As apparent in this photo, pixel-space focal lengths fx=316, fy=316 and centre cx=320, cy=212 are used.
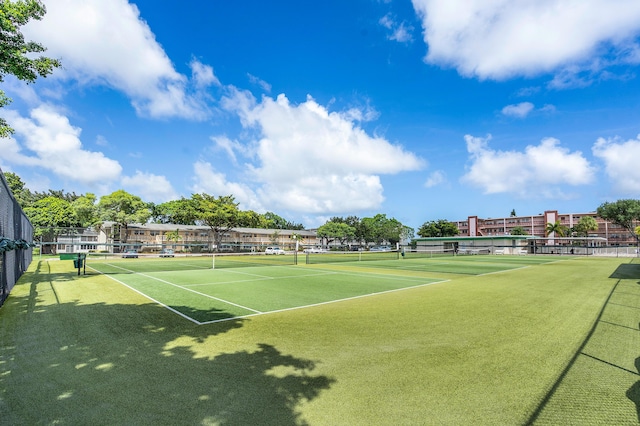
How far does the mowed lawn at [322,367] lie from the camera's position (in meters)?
3.95

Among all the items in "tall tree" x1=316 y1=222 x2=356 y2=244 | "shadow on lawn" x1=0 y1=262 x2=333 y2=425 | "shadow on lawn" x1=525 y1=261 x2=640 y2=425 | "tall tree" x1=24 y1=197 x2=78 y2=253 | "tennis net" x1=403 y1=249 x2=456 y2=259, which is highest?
"tall tree" x1=24 y1=197 x2=78 y2=253

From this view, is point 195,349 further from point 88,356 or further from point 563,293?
point 563,293

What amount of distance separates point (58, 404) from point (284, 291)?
9.56 m

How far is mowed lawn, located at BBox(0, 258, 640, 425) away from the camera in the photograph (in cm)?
395

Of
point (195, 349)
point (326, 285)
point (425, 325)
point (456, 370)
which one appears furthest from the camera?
point (326, 285)

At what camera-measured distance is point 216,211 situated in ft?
205

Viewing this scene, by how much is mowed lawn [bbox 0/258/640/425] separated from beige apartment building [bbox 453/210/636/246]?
10893 cm

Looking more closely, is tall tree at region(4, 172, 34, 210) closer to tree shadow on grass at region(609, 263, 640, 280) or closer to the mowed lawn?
the mowed lawn

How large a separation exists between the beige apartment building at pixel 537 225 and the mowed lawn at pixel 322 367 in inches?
4289

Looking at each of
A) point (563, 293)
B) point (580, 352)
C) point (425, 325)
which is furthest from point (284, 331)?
point (563, 293)

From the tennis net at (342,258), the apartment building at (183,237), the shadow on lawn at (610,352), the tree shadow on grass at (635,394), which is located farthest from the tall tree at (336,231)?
the tree shadow on grass at (635,394)

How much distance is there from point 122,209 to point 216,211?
53.8 ft

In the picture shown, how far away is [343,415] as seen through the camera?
390cm

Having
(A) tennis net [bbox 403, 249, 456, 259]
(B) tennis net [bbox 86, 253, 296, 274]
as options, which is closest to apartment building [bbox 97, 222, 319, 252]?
(B) tennis net [bbox 86, 253, 296, 274]
